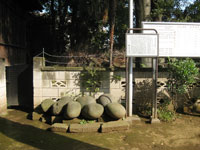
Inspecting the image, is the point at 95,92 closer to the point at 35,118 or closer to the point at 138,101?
the point at 138,101

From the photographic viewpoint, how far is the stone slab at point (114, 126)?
207 inches

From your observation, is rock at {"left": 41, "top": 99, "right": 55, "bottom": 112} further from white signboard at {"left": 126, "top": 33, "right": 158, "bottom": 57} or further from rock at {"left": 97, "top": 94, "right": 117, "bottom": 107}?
white signboard at {"left": 126, "top": 33, "right": 158, "bottom": 57}

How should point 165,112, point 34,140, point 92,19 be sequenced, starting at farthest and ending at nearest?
point 92,19 → point 165,112 → point 34,140

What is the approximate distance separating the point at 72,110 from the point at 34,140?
50.5 inches

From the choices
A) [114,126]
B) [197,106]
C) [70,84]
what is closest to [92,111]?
[114,126]

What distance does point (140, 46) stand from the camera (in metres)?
5.97

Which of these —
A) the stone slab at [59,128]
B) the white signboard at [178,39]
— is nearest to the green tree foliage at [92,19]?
the white signboard at [178,39]

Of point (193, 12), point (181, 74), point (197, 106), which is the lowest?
point (197, 106)

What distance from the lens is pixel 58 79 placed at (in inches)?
267

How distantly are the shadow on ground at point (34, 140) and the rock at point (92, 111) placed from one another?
3.15 feet

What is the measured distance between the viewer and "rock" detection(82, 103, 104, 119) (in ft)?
18.4

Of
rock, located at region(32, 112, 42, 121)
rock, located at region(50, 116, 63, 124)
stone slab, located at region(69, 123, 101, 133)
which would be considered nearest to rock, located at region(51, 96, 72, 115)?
rock, located at region(50, 116, 63, 124)

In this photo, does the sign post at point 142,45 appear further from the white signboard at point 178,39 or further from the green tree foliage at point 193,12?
the green tree foliage at point 193,12

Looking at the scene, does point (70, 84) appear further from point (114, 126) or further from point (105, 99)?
point (114, 126)
